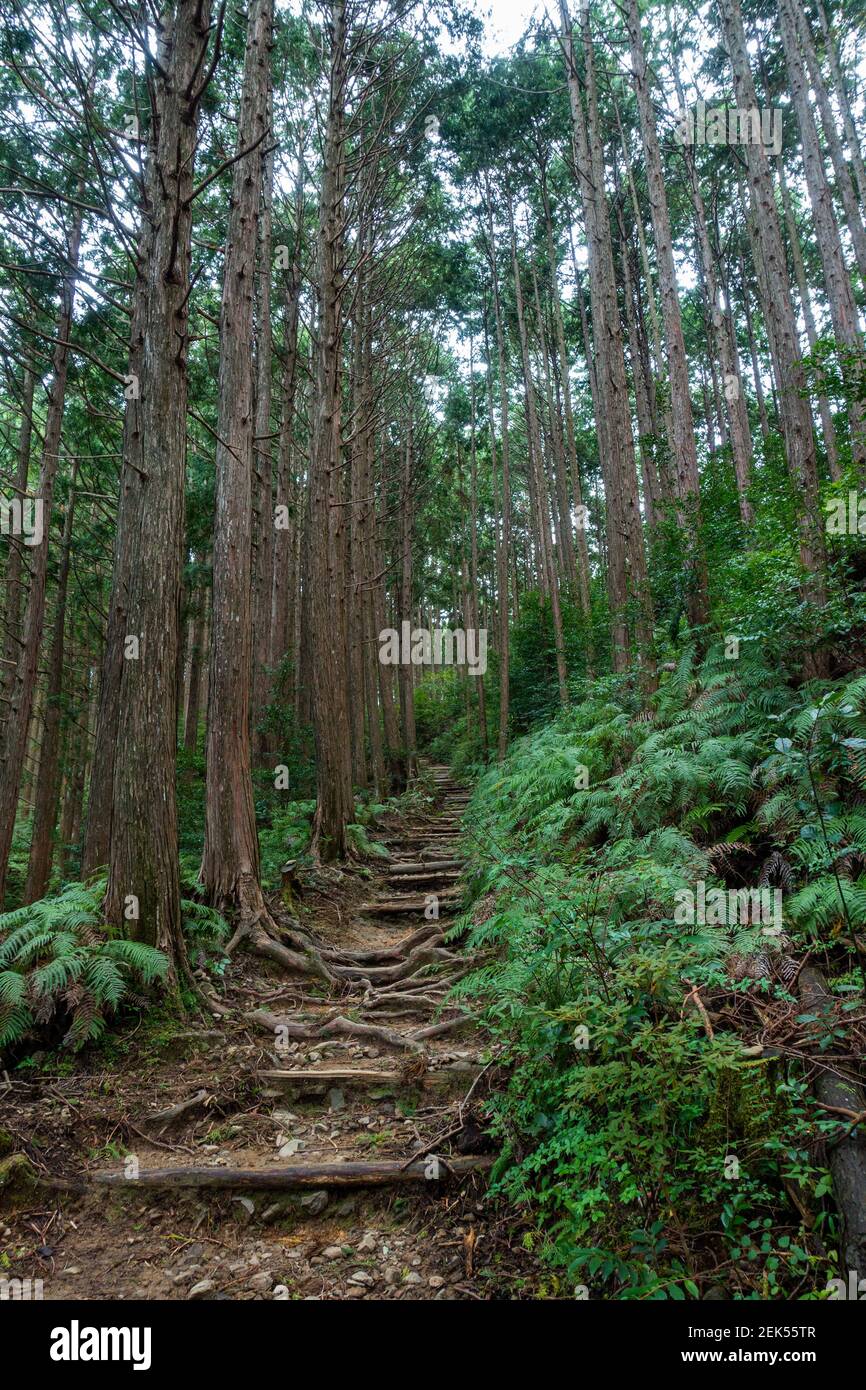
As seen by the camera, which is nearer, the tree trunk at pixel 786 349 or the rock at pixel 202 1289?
the rock at pixel 202 1289

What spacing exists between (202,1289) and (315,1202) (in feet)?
1.97

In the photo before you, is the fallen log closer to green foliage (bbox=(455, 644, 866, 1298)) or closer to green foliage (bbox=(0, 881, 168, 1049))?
green foliage (bbox=(455, 644, 866, 1298))

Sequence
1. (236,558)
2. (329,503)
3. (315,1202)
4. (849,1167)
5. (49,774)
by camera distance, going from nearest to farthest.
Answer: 1. (849,1167)
2. (315,1202)
3. (236,558)
4. (329,503)
5. (49,774)

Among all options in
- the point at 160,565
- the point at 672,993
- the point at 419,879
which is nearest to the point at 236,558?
the point at 160,565

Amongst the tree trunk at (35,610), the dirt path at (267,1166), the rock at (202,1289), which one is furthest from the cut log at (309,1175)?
the tree trunk at (35,610)

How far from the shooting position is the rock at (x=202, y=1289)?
9.01 feet

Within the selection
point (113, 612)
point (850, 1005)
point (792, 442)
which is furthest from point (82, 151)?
point (850, 1005)

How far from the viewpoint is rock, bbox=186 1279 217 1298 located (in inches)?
108

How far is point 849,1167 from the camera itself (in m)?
2.27

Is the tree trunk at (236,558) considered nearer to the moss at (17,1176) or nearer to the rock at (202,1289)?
the moss at (17,1176)

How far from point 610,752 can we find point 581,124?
36.9ft

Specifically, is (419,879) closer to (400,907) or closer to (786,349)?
(400,907)

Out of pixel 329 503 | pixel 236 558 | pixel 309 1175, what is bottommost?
pixel 309 1175
